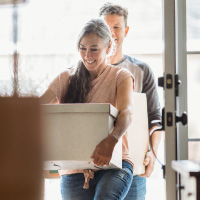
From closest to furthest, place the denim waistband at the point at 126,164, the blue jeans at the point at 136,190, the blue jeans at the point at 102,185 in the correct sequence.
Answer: the blue jeans at the point at 102,185 → the denim waistband at the point at 126,164 → the blue jeans at the point at 136,190

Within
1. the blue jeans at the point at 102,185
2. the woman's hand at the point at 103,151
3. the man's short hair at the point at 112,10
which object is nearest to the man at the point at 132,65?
the man's short hair at the point at 112,10

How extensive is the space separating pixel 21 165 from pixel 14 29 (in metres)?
0.32

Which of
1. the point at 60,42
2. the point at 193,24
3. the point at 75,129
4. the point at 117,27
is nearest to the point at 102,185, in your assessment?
the point at 75,129

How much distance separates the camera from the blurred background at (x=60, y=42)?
100cm

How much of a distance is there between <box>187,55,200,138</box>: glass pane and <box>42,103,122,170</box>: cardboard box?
448mm

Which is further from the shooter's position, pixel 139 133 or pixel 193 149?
pixel 139 133

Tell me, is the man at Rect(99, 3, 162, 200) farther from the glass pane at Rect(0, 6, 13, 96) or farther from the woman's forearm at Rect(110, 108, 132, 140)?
the glass pane at Rect(0, 6, 13, 96)

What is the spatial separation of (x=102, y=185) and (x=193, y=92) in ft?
1.90

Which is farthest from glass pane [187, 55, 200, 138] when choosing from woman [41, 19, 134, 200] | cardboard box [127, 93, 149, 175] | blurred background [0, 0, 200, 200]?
cardboard box [127, 93, 149, 175]

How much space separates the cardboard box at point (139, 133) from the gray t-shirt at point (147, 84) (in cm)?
8

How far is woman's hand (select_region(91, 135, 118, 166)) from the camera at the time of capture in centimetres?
141

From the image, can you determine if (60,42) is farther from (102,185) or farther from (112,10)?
(102,185)

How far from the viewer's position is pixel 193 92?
174 cm

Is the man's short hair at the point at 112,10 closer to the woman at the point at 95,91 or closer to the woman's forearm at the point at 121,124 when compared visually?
the woman at the point at 95,91
